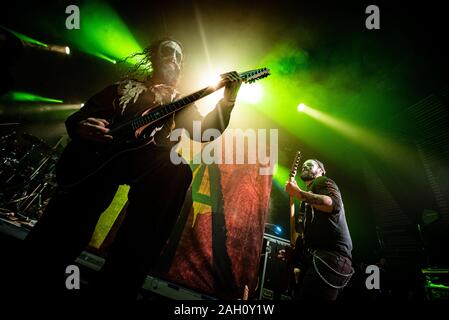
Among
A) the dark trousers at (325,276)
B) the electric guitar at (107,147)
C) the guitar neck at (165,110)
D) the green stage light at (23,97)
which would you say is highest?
the green stage light at (23,97)

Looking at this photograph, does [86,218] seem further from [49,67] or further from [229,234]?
[49,67]

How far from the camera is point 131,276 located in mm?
1428

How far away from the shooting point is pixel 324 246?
316cm

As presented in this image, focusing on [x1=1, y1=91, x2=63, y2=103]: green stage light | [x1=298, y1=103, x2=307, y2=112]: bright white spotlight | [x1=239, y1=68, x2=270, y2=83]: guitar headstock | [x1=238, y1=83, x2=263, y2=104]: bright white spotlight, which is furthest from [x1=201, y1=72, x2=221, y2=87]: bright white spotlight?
[x1=1, y1=91, x2=63, y2=103]: green stage light

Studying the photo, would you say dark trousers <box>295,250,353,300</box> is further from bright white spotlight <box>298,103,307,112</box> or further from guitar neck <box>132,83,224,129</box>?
bright white spotlight <box>298,103,307,112</box>

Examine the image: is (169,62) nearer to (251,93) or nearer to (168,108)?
(168,108)

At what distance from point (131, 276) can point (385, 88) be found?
719 cm

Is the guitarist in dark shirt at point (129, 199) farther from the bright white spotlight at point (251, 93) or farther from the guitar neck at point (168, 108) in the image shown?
the bright white spotlight at point (251, 93)

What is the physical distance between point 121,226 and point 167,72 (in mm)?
1735

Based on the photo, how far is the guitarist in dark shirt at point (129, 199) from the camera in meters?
1.46

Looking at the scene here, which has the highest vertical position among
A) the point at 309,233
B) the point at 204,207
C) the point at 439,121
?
the point at 439,121

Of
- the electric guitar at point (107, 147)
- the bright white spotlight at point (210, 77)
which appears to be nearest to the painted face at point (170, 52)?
the electric guitar at point (107, 147)

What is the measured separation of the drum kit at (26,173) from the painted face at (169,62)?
5.58 m
